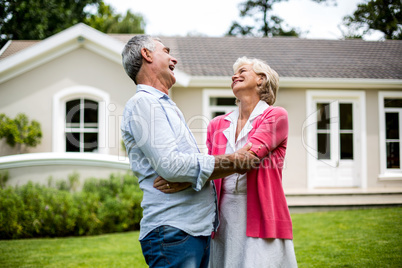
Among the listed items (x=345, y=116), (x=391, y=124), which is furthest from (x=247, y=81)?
(x=345, y=116)

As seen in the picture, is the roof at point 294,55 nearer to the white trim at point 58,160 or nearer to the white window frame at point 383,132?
the white window frame at point 383,132

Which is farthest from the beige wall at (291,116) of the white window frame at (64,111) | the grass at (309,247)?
the grass at (309,247)

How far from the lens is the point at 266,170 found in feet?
7.43

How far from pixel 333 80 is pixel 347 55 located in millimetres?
2755

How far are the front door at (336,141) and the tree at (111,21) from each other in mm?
18120

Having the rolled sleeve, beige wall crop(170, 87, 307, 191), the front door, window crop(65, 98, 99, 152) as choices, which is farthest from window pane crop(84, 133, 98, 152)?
the rolled sleeve

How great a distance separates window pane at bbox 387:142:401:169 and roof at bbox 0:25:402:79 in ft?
6.26

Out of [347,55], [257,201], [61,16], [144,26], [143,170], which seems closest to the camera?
[143,170]

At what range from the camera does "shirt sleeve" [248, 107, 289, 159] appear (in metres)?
2.15

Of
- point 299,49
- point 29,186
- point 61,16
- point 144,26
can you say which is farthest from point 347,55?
point 144,26

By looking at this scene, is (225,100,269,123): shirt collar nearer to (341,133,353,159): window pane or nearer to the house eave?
the house eave

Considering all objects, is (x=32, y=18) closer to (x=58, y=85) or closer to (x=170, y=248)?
(x=58, y=85)

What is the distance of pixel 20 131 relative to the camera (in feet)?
27.0

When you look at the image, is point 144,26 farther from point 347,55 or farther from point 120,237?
point 120,237
